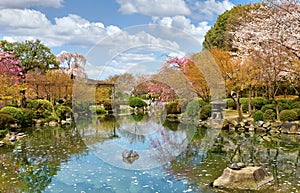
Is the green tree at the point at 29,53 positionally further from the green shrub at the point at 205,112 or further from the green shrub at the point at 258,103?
the green shrub at the point at 258,103

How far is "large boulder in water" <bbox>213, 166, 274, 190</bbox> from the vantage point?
5.69 m

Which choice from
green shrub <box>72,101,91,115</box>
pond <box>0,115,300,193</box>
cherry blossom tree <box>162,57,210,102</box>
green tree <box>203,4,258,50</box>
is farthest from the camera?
green tree <box>203,4,258,50</box>

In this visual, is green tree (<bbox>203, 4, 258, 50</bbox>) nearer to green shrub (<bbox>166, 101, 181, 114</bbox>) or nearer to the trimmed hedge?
green shrub (<bbox>166, 101, 181, 114</bbox>)

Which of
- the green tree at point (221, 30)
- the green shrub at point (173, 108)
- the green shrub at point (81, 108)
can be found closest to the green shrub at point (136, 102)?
the green shrub at point (81, 108)

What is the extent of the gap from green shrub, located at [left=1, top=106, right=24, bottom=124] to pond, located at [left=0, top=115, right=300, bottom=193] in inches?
112

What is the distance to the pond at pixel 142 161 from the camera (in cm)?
604

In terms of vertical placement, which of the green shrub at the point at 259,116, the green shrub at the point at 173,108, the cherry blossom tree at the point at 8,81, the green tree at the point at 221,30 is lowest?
the green shrub at the point at 259,116

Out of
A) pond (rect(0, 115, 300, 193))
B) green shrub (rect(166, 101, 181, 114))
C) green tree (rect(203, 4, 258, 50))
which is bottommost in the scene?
pond (rect(0, 115, 300, 193))

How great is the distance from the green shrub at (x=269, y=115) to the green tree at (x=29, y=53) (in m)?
13.9

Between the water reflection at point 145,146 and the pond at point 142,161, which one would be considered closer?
the pond at point 142,161

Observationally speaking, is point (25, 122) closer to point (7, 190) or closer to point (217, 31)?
point (7, 190)

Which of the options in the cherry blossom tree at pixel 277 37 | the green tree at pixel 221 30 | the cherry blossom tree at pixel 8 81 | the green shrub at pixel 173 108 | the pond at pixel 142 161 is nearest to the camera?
the pond at pixel 142 161

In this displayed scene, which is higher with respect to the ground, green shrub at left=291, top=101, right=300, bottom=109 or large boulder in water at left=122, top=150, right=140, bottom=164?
green shrub at left=291, top=101, right=300, bottom=109

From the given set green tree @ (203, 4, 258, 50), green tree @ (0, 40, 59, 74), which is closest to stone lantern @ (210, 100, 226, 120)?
green tree @ (203, 4, 258, 50)
